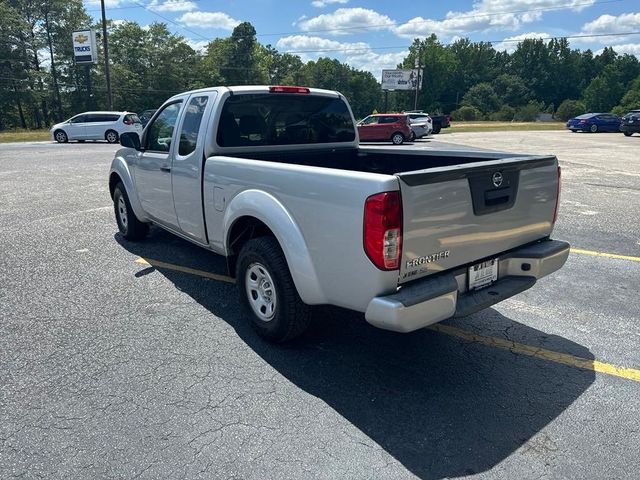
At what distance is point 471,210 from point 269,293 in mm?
1609

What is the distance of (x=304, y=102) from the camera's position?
5.02 meters

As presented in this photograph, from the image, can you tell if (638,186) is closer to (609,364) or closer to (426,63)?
(609,364)

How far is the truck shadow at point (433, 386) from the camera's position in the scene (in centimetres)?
263

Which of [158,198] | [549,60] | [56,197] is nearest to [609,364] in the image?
[158,198]

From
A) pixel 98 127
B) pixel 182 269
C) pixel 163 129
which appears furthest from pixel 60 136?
pixel 182 269

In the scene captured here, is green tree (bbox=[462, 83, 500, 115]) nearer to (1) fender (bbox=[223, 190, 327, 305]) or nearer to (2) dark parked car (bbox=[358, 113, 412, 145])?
(2) dark parked car (bbox=[358, 113, 412, 145])

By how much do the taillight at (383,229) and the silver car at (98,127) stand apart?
992 inches

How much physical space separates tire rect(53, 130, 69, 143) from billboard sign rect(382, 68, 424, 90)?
4183cm

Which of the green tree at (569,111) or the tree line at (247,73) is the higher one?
the tree line at (247,73)

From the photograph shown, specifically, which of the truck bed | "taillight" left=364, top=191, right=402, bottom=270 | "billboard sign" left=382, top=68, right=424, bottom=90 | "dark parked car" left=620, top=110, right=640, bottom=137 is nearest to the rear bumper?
"taillight" left=364, top=191, right=402, bottom=270

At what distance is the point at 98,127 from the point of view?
84.4 feet

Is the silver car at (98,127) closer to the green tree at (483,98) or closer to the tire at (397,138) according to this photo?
the tire at (397,138)

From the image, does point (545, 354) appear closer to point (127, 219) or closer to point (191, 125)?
point (191, 125)

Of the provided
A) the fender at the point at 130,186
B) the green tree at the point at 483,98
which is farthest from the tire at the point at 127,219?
the green tree at the point at 483,98
